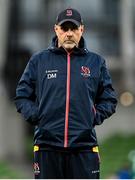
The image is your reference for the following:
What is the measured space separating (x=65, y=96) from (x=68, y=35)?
0.44 meters

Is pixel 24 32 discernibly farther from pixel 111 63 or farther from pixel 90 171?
pixel 90 171

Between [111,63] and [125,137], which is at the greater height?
[111,63]

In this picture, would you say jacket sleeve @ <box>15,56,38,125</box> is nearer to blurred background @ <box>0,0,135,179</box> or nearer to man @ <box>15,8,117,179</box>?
man @ <box>15,8,117,179</box>

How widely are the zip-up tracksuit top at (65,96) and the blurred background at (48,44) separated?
8.93 metres

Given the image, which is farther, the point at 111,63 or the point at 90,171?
the point at 111,63

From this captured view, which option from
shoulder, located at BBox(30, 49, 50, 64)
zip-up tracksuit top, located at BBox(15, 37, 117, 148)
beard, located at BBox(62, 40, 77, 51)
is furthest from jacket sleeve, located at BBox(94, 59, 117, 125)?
shoulder, located at BBox(30, 49, 50, 64)

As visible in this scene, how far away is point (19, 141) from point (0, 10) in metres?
2.62

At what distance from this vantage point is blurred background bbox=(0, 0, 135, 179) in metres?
15.6

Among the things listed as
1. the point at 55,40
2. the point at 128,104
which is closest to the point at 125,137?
the point at 128,104

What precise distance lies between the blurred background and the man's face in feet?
29.7

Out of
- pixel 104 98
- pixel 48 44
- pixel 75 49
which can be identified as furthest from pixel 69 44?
pixel 48 44

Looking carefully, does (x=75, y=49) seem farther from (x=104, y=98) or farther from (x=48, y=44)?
(x=48, y=44)

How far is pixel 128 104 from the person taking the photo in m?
16.3

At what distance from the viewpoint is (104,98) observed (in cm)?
593
